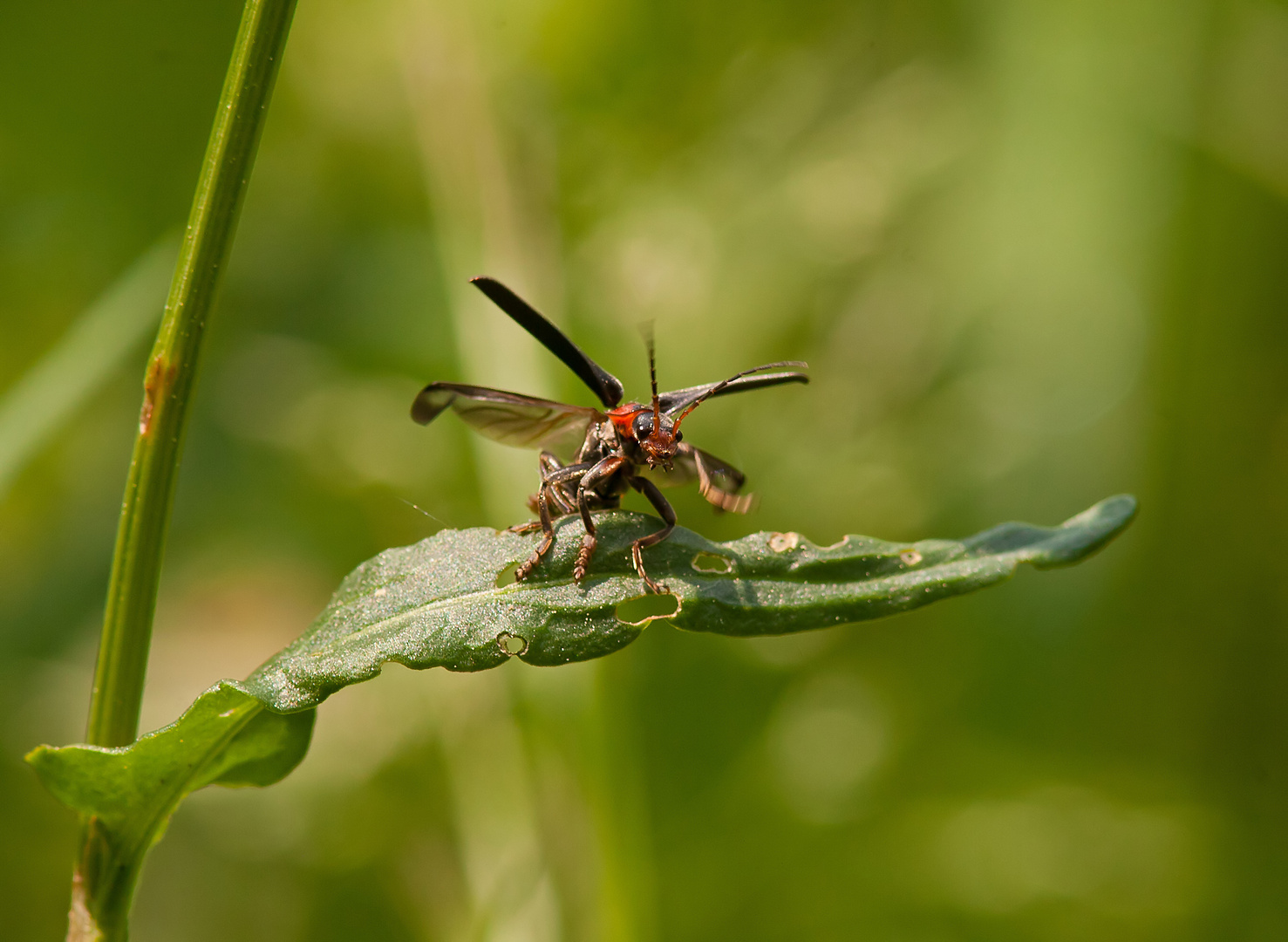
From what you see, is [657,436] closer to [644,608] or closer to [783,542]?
[783,542]

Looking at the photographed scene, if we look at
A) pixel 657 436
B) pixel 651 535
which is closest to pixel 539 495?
pixel 657 436

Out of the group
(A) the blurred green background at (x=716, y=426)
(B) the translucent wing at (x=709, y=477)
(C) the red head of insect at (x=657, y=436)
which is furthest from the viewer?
(A) the blurred green background at (x=716, y=426)

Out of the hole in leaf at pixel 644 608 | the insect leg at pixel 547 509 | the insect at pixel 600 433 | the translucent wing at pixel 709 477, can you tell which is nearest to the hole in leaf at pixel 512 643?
the insect leg at pixel 547 509

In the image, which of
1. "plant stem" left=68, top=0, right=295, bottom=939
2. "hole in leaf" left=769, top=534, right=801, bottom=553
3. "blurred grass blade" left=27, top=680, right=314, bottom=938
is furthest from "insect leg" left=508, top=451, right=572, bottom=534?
"plant stem" left=68, top=0, right=295, bottom=939

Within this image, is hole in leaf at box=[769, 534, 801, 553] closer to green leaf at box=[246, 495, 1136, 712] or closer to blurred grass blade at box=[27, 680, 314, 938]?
green leaf at box=[246, 495, 1136, 712]

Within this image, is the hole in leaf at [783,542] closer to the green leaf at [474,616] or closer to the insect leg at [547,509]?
the green leaf at [474,616]
